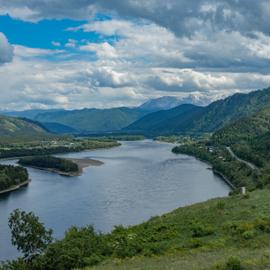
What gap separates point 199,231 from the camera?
31859 mm

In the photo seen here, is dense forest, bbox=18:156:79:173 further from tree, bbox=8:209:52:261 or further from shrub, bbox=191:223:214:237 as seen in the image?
shrub, bbox=191:223:214:237

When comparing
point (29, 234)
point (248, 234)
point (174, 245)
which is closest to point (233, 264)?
point (248, 234)

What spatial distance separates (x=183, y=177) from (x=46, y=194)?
38.6 m

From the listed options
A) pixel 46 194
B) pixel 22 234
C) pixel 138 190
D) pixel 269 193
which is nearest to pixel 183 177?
pixel 138 190

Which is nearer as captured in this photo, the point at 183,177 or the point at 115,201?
the point at 115,201

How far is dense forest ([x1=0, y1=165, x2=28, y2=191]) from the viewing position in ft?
403

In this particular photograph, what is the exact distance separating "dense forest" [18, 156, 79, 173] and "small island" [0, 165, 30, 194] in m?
20.7

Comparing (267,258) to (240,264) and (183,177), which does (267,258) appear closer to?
(240,264)

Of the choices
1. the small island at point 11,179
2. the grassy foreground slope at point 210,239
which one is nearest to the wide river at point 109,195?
the small island at point 11,179

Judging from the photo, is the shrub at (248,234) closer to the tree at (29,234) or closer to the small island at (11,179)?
the tree at (29,234)

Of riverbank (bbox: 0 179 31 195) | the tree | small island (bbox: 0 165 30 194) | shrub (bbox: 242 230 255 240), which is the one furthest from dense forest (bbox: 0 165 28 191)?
shrub (bbox: 242 230 255 240)

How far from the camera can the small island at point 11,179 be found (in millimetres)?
122188

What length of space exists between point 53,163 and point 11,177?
4161 cm

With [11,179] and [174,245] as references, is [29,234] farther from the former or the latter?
[11,179]
